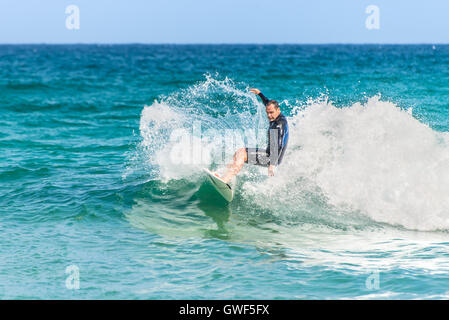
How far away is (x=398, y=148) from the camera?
9945 mm

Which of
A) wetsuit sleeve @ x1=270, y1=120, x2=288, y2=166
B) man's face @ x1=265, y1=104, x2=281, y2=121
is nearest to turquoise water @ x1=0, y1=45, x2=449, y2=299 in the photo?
wetsuit sleeve @ x1=270, y1=120, x2=288, y2=166

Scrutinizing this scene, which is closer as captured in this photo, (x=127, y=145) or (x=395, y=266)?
(x=395, y=266)

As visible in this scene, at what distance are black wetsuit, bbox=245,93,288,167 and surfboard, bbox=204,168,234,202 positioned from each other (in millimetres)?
734

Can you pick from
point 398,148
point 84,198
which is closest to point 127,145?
point 84,198

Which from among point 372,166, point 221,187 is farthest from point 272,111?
point 372,166

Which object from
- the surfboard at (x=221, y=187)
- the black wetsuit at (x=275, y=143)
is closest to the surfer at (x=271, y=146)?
the black wetsuit at (x=275, y=143)

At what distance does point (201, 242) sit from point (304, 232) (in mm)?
1672

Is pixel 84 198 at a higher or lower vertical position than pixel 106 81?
lower

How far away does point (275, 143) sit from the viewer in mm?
8914

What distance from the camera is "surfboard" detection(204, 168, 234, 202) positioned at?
929cm

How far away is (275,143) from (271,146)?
100 mm

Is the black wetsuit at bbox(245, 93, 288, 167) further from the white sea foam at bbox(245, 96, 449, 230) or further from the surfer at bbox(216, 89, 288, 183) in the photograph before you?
the white sea foam at bbox(245, 96, 449, 230)

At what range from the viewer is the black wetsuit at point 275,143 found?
881cm
